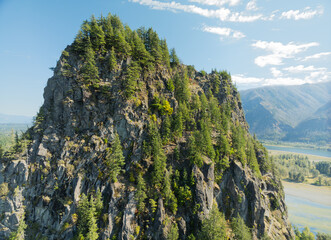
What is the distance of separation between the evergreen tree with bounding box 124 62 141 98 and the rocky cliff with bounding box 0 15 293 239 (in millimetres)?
378

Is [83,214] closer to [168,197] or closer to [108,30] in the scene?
[168,197]

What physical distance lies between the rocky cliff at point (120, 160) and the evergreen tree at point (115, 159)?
1.27 feet

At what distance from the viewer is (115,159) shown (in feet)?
151

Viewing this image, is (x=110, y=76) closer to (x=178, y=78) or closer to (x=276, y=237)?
(x=178, y=78)

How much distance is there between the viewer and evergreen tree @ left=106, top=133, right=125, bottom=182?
45.8 meters

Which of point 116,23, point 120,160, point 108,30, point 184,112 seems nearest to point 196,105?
point 184,112

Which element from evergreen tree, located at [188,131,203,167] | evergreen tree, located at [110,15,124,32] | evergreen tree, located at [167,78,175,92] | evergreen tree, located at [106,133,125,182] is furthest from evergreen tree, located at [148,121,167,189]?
evergreen tree, located at [110,15,124,32]

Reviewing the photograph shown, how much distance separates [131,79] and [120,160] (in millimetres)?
28438

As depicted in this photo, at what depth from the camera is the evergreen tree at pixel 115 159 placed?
150ft

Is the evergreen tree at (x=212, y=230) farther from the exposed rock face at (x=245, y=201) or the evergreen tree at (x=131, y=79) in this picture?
the evergreen tree at (x=131, y=79)

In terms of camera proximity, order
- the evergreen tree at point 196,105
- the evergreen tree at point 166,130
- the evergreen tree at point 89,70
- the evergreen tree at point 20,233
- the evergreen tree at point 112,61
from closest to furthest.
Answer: the evergreen tree at point 20,233 < the evergreen tree at point 89,70 < the evergreen tree at point 166,130 < the evergreen tree at point 112,61 < the evergreen tree at point 196,105

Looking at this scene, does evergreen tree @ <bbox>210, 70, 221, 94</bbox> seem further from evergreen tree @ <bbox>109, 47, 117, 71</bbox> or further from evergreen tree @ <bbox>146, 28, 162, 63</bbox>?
evergreen tree @ <bbox>109, 47, 117, 71</bbox>

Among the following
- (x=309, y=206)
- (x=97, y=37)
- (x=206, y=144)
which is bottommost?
(x=309, y=206)

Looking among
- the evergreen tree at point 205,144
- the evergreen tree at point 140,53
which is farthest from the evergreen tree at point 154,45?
the evergreen tree at point 205,144
